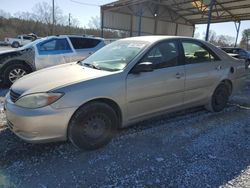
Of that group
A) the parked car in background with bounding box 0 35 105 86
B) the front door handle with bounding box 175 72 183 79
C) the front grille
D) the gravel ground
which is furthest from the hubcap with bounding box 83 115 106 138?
the parked car in background with bounding box 0 35 105 86

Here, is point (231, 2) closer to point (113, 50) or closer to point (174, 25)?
point (174, 25)

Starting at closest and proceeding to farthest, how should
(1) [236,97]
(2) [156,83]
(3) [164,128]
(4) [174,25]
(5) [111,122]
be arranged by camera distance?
(5) [111,122], (2) [156,83], (3) [164,128], (1) [236,97], (4) [174,25]

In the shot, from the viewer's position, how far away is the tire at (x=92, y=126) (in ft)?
A: 10.3

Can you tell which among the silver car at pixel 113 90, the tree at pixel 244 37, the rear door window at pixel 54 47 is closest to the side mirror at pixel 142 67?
the silver car at pixel 113 90

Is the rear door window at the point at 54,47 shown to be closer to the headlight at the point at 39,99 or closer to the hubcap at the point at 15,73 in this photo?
the hubcap at the point at 15,73

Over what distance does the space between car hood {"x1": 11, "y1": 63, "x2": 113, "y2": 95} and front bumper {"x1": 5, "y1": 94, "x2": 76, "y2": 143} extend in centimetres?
29

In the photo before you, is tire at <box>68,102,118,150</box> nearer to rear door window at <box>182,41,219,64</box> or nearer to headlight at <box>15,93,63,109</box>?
headlight at <box>15,93,63,109</box>

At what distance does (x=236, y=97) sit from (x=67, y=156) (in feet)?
17.0

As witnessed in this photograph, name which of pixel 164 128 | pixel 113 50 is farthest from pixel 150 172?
pixel 113 50

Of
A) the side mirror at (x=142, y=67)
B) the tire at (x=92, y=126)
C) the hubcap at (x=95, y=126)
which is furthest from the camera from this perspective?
the side mirror at (x=142, y=67)

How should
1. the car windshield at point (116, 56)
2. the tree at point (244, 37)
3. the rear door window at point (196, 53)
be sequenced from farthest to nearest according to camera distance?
the tree at point (244, 37)
the rear door window at point (196, 53)
the car windshield at point (116, 56)

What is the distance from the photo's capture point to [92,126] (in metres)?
3.31

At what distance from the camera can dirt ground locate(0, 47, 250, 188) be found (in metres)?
2.73

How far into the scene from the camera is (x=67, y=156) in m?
3.21
